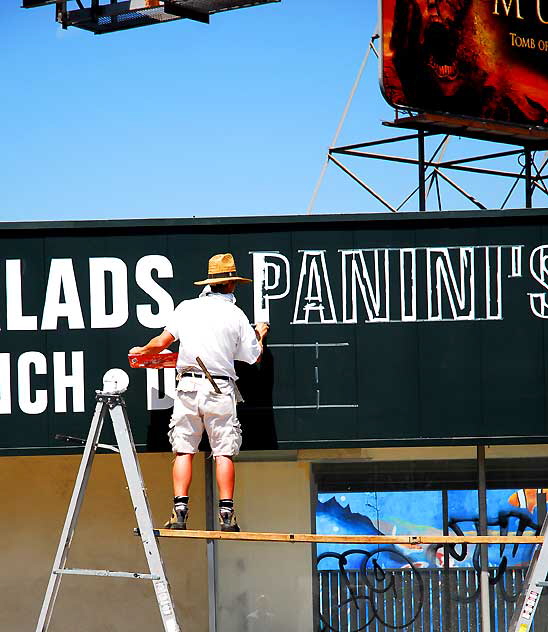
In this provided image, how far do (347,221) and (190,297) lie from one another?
1.39m

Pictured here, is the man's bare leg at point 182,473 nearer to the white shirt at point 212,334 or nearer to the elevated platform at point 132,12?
the white shirt at point 212,334

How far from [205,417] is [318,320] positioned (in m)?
1.57

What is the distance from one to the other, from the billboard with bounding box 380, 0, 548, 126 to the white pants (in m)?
9.52

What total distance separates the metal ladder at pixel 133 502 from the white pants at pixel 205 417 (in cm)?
45

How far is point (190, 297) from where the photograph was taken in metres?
10.1

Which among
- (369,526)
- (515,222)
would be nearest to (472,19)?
(515,222)

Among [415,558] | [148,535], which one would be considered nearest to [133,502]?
[148,535]

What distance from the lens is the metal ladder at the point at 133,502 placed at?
8.45 m

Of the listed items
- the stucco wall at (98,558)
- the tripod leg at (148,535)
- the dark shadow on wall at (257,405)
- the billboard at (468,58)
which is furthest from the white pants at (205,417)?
the billboard at (468,58)

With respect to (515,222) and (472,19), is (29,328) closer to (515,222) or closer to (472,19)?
(515,222)

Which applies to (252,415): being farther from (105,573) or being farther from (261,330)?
(105,573)

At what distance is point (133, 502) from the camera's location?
334 inches

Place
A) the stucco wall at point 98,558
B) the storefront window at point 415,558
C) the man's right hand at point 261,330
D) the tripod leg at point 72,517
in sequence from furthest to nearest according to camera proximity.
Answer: the stucco wall at point 98,558 → the storefront window at point 415,558 → the man's right hand at point 261,330 → the tripod leg at point 72,517

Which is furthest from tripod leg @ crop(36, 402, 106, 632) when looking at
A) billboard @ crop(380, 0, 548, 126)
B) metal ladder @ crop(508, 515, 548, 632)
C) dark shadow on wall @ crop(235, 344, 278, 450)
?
billboard @ crop(380, 0, 548, 126)
